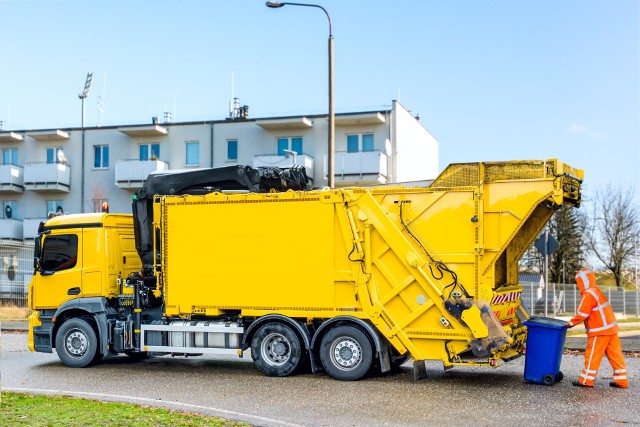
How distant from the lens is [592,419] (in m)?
8.81

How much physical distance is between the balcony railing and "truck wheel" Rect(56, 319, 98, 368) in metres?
23.6

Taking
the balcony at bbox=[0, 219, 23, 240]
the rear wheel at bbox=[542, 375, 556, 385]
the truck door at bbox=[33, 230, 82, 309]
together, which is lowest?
the rear wheel at bbox=[542, 375, 556, 385]

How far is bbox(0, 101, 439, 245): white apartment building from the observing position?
37500 mm

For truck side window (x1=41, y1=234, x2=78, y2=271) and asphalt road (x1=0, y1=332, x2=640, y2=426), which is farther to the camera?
truck side window (x1=41, y1=234, x2=78, y2=271)

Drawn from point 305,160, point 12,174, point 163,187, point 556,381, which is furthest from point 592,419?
point 12,174

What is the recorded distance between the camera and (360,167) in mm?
36531

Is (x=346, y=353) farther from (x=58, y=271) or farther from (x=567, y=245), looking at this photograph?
(x=567, y=245)

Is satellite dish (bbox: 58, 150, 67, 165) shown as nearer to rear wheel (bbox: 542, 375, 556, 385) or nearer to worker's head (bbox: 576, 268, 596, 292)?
worker's head (bbox: 576, 268, 596, 292)

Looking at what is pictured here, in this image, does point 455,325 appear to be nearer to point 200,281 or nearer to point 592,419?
point 592,419

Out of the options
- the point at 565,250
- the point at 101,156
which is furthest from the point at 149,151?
the point at 565,250

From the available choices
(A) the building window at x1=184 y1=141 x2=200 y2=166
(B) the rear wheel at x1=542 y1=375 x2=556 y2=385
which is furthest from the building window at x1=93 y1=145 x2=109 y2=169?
(B) the rear wheel at x1=542 y1=375 x2=556 y2=385

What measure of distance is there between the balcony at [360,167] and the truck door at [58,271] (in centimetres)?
2310

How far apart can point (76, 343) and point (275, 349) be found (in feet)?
12.2

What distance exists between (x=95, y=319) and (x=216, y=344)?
238 centimetres
